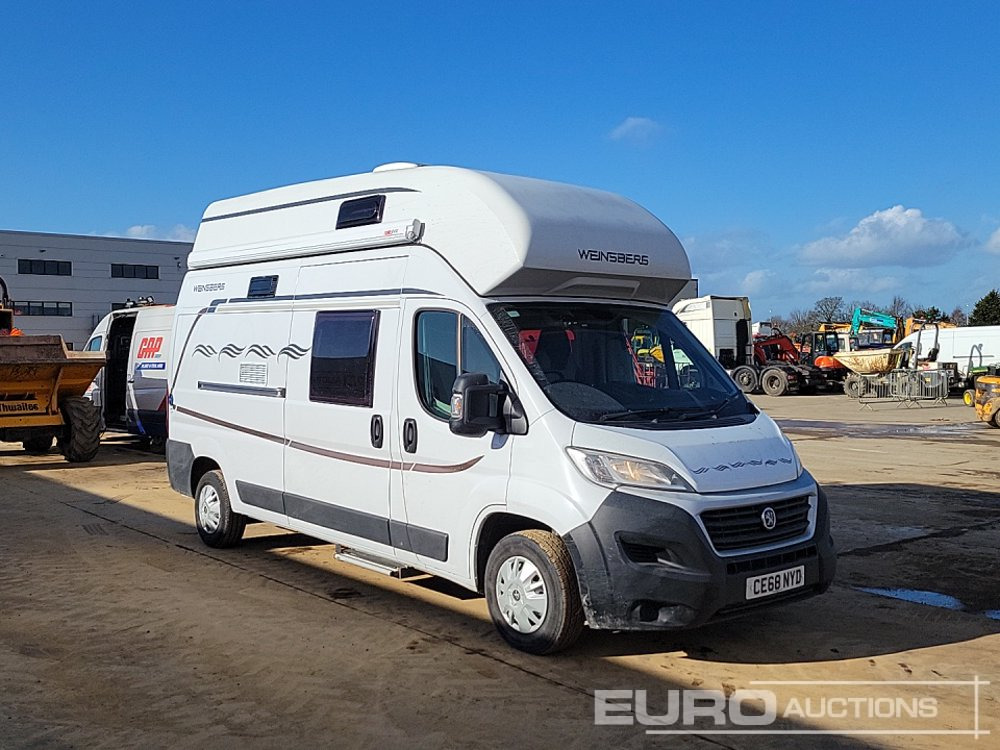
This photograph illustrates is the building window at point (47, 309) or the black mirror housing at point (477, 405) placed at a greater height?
the building window at point (47, 309)

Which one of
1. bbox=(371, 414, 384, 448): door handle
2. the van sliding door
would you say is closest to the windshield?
the van sliding door

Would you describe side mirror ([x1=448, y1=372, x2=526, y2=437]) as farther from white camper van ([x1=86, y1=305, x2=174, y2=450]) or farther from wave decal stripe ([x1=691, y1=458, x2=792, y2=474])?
white camper van ([x1=86, y1=305, x2=174, y2=450])

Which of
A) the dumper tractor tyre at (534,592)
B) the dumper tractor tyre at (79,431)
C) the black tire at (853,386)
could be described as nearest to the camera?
the dumper tractor tyre at (534,592)

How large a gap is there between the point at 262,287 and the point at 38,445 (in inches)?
400

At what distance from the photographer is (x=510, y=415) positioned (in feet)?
18.7

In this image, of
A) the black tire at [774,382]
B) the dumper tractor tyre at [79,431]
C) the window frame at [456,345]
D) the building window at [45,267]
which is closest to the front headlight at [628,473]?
the window frame at [456,345]

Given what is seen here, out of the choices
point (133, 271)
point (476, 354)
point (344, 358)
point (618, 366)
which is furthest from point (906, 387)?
point (133, 271)

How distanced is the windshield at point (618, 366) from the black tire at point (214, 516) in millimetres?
3718

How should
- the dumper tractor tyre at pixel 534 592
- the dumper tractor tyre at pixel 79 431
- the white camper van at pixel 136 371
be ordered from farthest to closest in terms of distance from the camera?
the white camper van at pixel 136 371 → the dumper tractor tyre at pixel 79 431 → the dumper tractor tyre at pixel 534 592

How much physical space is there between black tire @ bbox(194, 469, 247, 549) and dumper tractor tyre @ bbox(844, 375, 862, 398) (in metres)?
26.6

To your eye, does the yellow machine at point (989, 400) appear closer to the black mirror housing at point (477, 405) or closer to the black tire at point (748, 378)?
the black tire at point (748, 378)

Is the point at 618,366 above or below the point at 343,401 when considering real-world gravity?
above

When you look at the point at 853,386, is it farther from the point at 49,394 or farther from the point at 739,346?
the point at 49,394

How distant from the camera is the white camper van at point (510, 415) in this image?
5.29 meters
